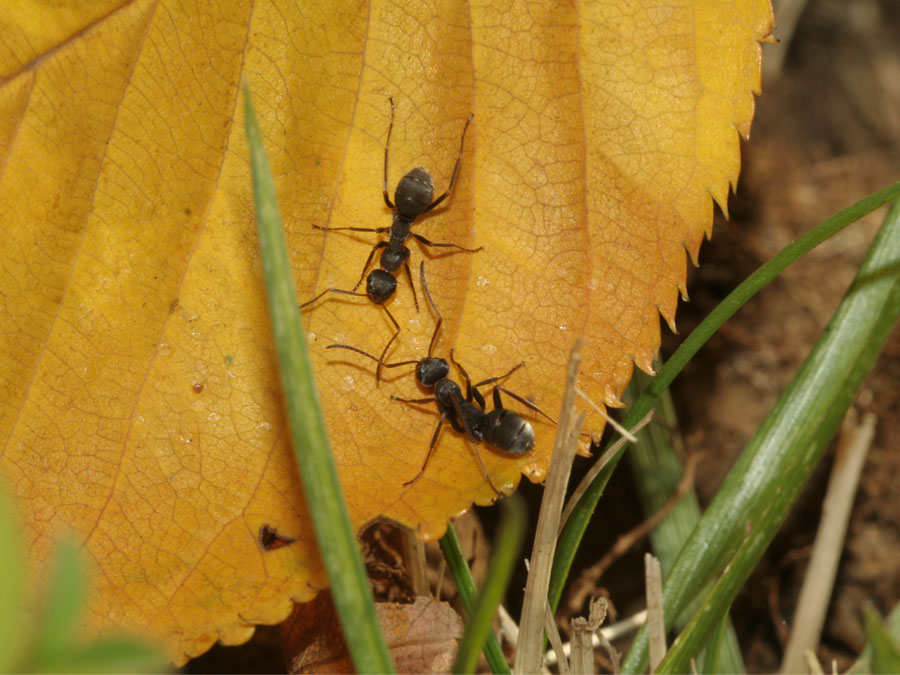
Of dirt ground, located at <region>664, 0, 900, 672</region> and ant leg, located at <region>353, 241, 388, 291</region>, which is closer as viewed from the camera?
ant leg, located at <region>353, 241, 388, 291</region>

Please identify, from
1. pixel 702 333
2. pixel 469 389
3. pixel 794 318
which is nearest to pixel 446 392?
pixel 469 389

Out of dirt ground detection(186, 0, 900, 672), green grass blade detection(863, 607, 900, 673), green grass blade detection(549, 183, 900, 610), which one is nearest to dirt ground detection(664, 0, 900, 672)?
dirt ground detection(186, 0, 900, 672)

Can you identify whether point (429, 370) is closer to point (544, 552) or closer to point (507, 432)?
point (507, 432)

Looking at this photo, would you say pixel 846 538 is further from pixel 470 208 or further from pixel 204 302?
pixel 204 302

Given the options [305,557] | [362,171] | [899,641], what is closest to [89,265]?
[362,171]

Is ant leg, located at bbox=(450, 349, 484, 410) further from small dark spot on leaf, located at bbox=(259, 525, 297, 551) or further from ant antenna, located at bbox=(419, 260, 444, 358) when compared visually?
small dark spot on leaf, located at bbox=(259, 525, 297, 551)

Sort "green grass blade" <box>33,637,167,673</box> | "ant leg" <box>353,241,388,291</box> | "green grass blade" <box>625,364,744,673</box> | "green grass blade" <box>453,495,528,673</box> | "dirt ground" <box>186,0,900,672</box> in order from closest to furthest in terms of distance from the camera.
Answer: "green grass blade" <box>33,637,167,673</box> < "green grass blade" <box>453,495,528,673</box> < "ant leg" <box>353,241,388,291</box> < "green grass blade" <box>625,364,744,673</box> < "dirt ground" <box>186,0,900,672</box>

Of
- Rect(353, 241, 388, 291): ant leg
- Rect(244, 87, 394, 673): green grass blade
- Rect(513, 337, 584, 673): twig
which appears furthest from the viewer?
Rect(353, 241, 388, 291): ant leg
